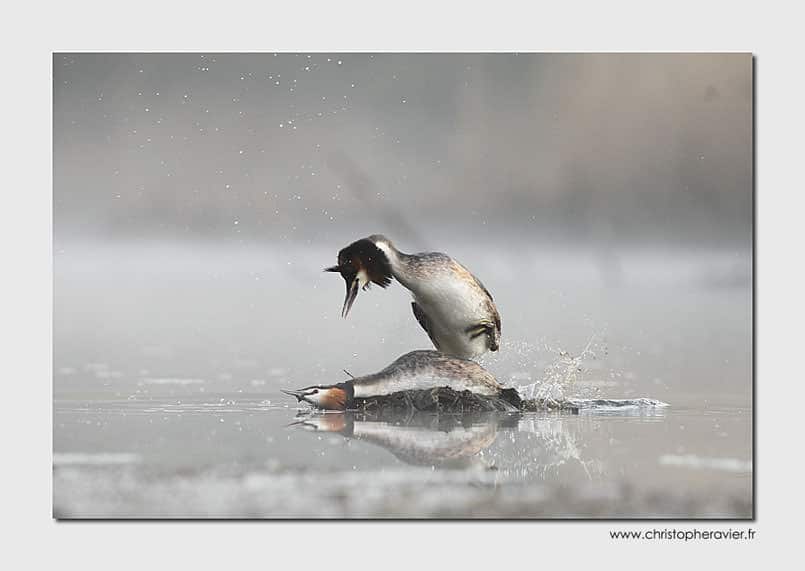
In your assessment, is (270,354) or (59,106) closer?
(59,106)

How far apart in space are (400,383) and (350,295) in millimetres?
620

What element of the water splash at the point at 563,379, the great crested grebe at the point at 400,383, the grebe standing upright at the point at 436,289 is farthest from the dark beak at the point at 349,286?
the water splash at the point at 563,379

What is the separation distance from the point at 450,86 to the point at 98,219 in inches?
89.8

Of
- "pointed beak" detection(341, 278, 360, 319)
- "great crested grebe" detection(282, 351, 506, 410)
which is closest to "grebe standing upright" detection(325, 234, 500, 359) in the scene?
"pointed beak" detection(341, 278, 360, 319)

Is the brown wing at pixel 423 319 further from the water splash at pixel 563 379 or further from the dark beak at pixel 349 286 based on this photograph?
the water splash at pixel 563 379

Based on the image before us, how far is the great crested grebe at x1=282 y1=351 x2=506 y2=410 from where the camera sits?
8.51 meters

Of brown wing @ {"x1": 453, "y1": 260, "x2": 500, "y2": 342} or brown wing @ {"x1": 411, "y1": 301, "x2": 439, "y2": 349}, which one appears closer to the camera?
brown wing @ {"x1": 453, "y1": 260, "x2": 500, "y2": 342}

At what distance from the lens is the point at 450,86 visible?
866cm

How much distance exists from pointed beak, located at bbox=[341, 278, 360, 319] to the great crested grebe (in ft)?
1.39

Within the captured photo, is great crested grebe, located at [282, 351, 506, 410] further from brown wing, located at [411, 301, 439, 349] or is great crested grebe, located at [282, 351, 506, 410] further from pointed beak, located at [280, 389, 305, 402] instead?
brown wing, located at [411, 301, 439, 349]

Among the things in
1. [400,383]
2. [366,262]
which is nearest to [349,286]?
[366,262]

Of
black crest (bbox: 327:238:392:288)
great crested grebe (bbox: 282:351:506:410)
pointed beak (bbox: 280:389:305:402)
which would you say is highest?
black crest (bbox: 327:238:392:288)

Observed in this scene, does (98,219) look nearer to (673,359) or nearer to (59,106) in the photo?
(59,106)
